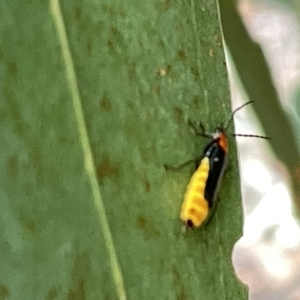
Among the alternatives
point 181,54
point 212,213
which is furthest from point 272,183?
point 181,54

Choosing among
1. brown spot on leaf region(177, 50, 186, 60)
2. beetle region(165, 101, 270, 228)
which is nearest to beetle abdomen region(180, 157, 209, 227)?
beetle region(165, 101, 270, 228)

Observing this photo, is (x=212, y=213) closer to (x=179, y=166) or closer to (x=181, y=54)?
(x=179, y=166)

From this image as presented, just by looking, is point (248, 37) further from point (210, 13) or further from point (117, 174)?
point (117, 174)

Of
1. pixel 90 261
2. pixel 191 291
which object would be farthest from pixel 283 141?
pixel 90 261

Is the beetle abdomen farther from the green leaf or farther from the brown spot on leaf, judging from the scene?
the brown spot on leaf

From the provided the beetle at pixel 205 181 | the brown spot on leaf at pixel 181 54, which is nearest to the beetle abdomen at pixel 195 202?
the beetle at pixel 205 181

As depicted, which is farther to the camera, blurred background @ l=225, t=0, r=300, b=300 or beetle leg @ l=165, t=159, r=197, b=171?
blurred background @ l=225, t=0, r=300, b=300

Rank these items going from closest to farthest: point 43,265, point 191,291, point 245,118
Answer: point 43,265, point 191,291, point 245,118

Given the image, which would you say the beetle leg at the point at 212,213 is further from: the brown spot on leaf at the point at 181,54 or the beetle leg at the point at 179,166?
the brown spot on leaf at the point at 181,54
